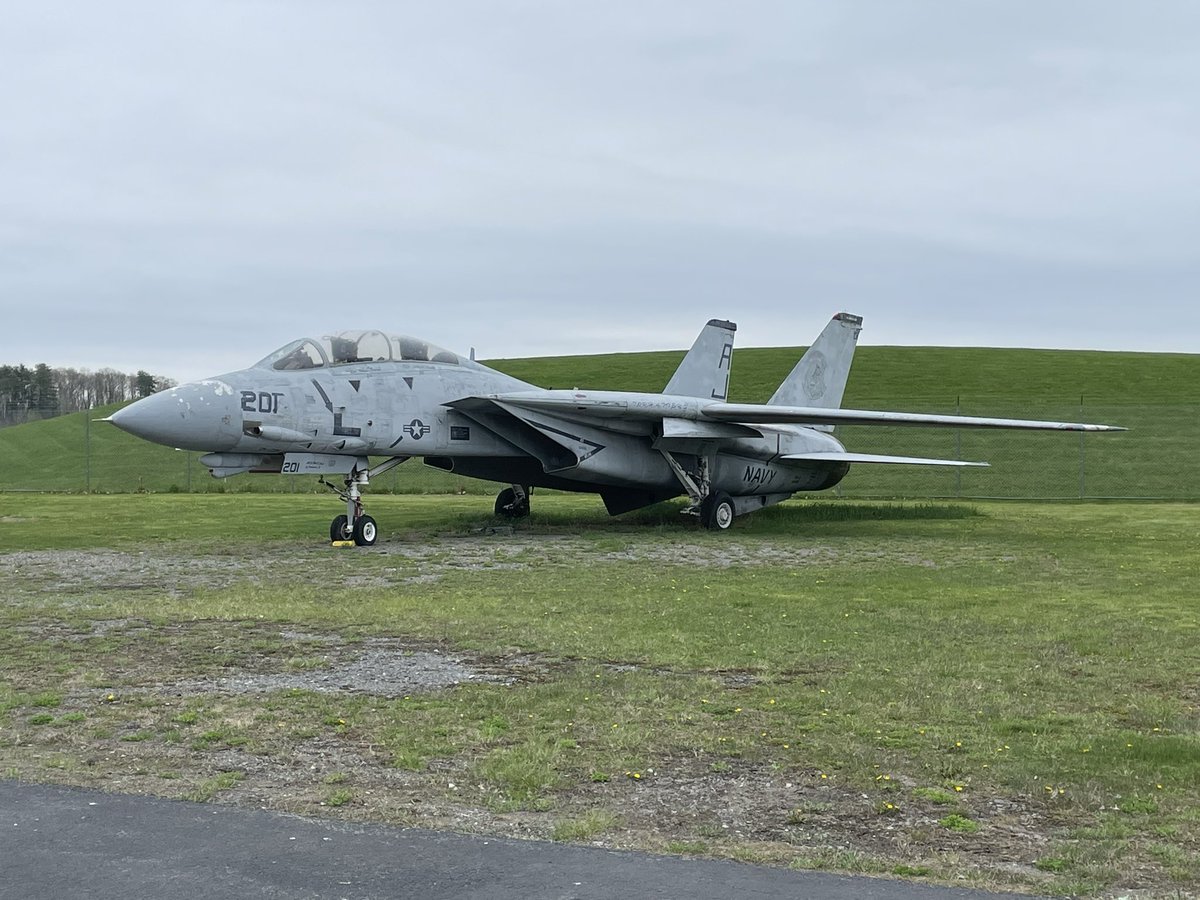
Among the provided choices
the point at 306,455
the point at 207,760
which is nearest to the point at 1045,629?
the point at 207,760

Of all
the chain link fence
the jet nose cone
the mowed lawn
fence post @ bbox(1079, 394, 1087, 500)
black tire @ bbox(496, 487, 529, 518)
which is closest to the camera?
the mowed lawn

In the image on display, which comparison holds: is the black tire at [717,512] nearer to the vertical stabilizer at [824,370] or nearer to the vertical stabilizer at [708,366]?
the vertical stabilizer at [708,366]

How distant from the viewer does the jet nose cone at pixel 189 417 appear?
13.9 metres

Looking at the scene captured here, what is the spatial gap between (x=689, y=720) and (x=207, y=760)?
242 centimetres

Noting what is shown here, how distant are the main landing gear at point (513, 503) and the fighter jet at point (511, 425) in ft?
0.10

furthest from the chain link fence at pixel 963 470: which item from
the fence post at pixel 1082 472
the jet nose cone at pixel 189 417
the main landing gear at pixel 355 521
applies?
the jet nose cone at pixel 189 417

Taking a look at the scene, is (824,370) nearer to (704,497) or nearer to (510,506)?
(704,497)

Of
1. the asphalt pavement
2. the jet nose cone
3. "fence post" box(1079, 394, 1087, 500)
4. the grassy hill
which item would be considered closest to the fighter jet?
the jet nose cone

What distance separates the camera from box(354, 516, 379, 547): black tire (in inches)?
634

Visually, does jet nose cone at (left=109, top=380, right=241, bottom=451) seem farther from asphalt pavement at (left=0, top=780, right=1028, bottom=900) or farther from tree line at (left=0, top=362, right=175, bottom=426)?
tree line at (left=0, top=362, right=175, bottom=426)

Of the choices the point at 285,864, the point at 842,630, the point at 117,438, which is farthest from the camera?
the point at 117,438

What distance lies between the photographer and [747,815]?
184 inches

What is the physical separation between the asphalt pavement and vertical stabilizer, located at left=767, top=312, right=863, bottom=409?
18.4 m

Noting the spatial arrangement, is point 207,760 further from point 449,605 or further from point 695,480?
point 695,480
